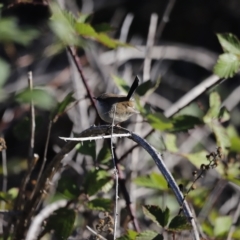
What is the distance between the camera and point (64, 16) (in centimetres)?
230

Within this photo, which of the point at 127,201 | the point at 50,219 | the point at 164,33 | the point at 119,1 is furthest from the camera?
the point at 164,33

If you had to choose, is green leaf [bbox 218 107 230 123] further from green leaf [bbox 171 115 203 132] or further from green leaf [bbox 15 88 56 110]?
green leaf [bbox 15 88 56 110]

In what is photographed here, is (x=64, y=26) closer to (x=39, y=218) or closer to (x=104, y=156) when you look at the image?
(x=104, y=156)

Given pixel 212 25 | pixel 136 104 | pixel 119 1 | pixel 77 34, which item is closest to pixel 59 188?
pixel 136 104

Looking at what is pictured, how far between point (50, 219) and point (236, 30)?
15.9 ft

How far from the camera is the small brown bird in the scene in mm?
2408

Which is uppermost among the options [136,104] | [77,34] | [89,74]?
[89,74]

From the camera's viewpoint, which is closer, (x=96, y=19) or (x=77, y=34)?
(x=77, y=34)

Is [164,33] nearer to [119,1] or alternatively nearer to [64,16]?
[119,1]

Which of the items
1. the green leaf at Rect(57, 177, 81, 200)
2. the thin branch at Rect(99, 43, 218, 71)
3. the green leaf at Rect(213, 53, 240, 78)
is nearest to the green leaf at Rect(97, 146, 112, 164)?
the green leaf at Rect(57, 177, 81, 200)

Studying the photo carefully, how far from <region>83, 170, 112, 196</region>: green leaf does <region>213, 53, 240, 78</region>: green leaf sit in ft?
1.79

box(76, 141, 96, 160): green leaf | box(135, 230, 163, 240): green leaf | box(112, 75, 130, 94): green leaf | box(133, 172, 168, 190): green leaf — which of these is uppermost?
box(112, 75, 130, 94): green leaf

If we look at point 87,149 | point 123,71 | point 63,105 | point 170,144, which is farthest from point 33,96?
point 123,71

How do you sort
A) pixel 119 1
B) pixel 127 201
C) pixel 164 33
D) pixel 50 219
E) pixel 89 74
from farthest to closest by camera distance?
pixel 164 33
pixel 119 1
pixel 89 74
pixel 127 201
pixel 50 219
